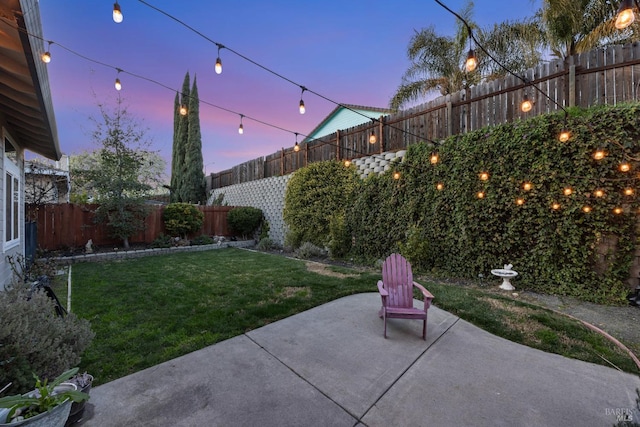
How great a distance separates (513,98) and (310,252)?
6.06m

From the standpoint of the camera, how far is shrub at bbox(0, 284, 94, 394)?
1491mm

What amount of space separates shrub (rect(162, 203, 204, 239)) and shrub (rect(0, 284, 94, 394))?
811 centimetres

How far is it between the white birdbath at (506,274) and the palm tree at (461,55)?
7.79m

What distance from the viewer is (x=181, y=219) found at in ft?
32.1

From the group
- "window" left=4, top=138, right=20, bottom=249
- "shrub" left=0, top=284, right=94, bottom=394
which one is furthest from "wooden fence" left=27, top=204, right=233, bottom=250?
"shrub" left=0, top=284, right=94, bottom=394

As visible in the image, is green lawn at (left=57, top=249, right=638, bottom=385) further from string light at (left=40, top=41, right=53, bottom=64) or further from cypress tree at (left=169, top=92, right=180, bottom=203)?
cypress tree at (left=169, top=92, right=180, bottom=203)

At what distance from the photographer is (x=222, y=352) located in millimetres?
2541

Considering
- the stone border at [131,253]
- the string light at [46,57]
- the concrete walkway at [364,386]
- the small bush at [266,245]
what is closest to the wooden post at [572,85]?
the concrete walkway at [364,386]

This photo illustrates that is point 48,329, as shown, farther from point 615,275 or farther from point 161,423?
point 615,275

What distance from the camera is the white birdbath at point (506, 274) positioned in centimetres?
461

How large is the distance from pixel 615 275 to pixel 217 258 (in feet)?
27.6

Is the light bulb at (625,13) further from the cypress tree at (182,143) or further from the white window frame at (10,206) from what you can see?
the cypress tree at (182,143)

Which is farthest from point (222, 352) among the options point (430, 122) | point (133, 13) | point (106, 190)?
point (106, 190)

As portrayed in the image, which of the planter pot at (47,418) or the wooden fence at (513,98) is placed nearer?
the planter pot at (47,418)
